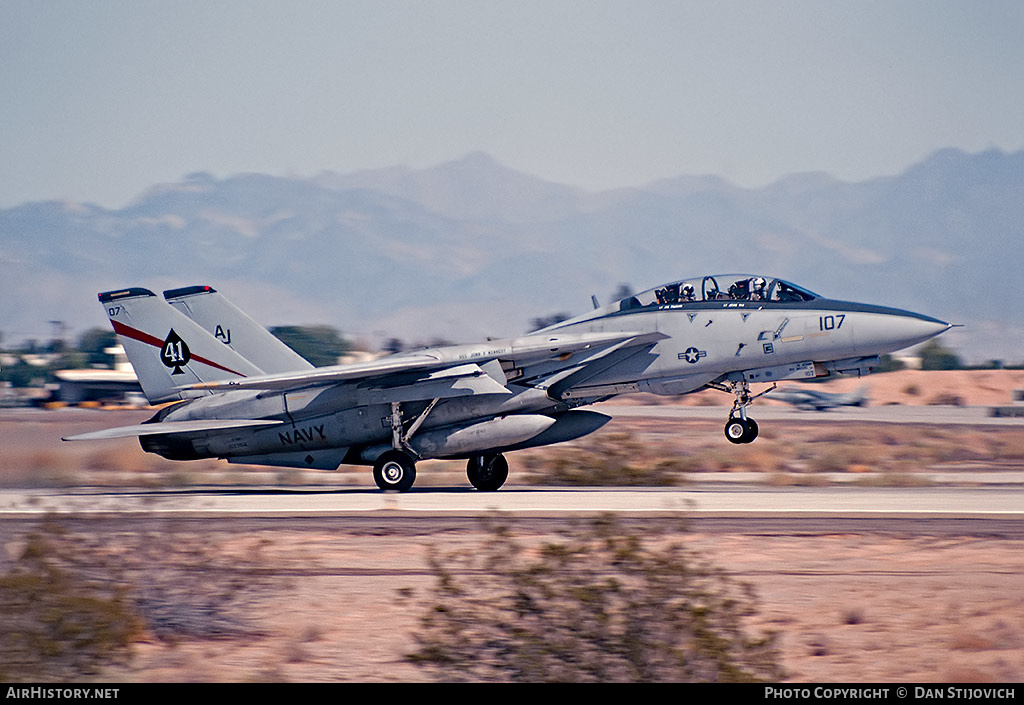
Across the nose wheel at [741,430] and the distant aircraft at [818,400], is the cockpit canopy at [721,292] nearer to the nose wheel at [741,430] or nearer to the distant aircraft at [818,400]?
the nose wheel at [741,430]

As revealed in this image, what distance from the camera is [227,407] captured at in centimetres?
2175

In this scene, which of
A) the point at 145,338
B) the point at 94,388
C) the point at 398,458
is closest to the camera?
the point at 398,458

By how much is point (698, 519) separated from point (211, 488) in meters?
12.1

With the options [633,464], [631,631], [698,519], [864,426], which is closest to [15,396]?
[864,426]

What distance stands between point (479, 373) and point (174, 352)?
19.4ft

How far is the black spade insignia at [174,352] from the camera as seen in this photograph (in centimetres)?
2214

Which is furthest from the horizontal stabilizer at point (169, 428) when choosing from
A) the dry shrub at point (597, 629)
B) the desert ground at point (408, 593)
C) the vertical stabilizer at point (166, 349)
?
the dry shrub at point (597, 629)

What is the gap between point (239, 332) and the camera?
74.5 feet

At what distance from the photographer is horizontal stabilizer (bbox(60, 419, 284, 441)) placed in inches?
815

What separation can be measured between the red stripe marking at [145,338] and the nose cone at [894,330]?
11233 mm

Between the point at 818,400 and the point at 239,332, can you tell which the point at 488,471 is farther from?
the point at 818,400

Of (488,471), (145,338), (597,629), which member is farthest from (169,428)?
(597,629)

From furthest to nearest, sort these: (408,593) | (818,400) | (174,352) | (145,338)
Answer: (818,400), (145,338), (174,352), (408,593)

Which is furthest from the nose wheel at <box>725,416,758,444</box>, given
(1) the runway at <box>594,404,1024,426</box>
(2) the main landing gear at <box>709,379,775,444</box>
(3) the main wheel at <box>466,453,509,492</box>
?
(1) the runway at <box>594,404,1024,426</box>
